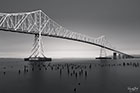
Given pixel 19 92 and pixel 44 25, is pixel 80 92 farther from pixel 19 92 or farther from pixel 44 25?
pixel 44 25

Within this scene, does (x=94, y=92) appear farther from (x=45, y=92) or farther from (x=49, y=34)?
(x=49, y=34)

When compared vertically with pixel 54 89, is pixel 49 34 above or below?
above

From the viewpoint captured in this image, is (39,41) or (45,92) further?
(39,41)

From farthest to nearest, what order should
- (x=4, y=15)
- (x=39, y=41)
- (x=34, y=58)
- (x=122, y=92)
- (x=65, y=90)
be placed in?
(x=34, y=58) < (x=39, y=41) < (x=4, y=15) < (x=65, y=90) < (x=122, y=92)

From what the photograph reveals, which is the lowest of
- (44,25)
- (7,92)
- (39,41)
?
(7,92)

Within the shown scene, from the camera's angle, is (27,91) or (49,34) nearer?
(27,91)

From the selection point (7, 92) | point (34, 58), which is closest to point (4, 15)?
point (34, 58)

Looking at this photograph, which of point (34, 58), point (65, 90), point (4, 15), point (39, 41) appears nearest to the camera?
point (65, 90)

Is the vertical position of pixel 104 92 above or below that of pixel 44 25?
below

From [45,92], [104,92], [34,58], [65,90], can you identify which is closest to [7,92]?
[45,92]
